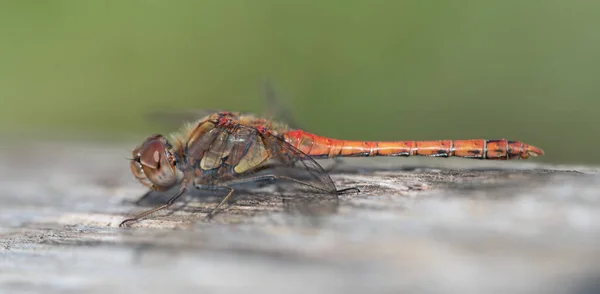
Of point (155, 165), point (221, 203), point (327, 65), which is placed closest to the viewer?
point (221, 203)

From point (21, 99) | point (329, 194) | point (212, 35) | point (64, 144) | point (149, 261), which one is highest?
point (212, 35)

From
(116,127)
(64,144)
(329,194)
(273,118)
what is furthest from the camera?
(116,127)

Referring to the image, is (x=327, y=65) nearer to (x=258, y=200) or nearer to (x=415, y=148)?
(x=415, y=148)

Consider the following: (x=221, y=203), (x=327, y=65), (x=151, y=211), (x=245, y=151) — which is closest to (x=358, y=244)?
(x=221, y=203)

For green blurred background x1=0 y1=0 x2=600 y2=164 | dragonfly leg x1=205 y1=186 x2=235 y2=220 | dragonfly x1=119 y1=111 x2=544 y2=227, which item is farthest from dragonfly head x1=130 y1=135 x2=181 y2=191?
green blurred background x1=0 y1=0 x2=600 y2=164

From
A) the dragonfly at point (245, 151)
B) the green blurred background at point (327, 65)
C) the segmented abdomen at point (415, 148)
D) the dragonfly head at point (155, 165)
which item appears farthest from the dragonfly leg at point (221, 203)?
the green blurred background at point (327, 65)

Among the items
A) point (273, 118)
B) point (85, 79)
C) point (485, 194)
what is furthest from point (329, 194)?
point (85, 79)

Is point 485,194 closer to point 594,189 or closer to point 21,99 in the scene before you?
point 594,189
